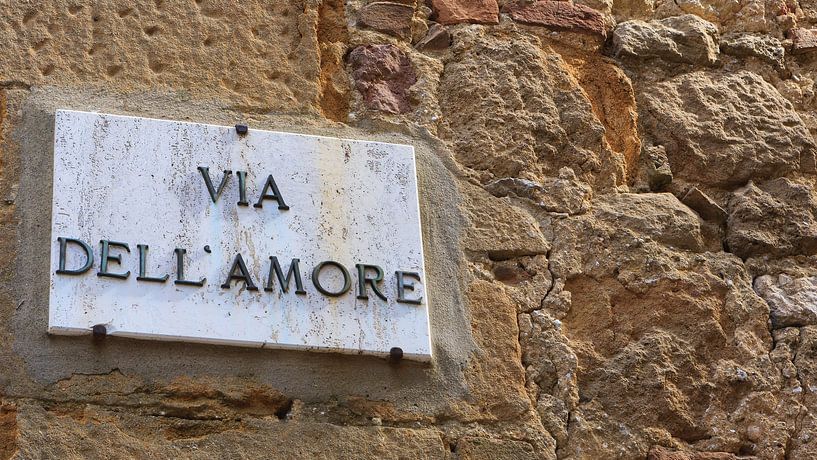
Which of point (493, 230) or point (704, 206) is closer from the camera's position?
point (493, 230)

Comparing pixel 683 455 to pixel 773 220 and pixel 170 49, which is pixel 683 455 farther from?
pixel 170 49

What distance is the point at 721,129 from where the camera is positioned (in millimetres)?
3520

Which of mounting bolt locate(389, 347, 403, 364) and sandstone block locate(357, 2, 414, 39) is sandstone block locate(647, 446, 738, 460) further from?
sandstone block locate(357, 2, 414, 39)

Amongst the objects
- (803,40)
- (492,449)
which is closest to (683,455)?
(492,449)

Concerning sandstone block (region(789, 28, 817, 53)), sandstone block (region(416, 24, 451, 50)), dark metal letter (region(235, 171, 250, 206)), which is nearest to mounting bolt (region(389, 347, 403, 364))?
dark metal letter (region(235, 171, 250, 206))

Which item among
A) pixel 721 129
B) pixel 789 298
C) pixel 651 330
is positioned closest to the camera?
pixel 651 330

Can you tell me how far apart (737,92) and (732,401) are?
879 mm

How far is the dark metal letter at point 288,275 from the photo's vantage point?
289cm

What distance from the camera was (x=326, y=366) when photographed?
9.40ft

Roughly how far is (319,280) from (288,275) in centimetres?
6

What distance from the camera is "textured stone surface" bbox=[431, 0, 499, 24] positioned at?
3510mm

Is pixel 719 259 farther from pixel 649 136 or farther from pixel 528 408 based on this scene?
pixel 528 408

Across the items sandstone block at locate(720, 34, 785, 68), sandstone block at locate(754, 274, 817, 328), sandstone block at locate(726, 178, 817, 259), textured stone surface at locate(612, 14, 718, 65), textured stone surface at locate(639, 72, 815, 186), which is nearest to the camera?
sandstone block at locate(754, 274, 817, 328)

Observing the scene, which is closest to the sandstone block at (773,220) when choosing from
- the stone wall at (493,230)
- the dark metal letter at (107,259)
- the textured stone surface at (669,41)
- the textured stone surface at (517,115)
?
the stone wall at (493,230)
